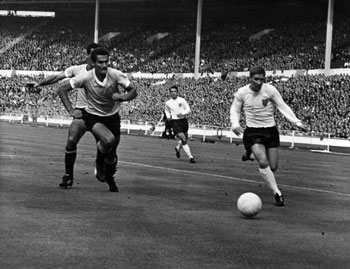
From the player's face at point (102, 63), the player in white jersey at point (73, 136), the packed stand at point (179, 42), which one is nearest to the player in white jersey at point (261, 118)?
the player's face at point (102, 63)

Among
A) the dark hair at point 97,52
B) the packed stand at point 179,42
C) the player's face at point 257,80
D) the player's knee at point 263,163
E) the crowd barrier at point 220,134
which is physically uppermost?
the packed stand at point 179,42

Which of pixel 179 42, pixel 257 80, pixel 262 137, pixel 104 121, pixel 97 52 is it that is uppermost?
pixel 179 42

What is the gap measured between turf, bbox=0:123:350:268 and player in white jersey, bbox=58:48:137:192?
72cm

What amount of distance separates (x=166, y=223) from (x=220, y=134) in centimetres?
3617

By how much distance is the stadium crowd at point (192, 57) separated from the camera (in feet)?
160

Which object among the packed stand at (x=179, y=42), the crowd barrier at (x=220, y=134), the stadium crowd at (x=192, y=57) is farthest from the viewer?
the packed stand at (x=179, y=42)

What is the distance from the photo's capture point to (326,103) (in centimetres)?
4638

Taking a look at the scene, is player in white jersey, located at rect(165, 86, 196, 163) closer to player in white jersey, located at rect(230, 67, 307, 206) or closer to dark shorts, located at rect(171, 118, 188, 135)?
dark shorts, located at rect(171, 118, 188, 135)

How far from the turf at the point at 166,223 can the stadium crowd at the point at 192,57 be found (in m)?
24.0

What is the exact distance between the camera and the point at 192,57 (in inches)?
2766

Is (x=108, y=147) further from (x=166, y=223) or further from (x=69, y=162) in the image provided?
(x=166, y=223)

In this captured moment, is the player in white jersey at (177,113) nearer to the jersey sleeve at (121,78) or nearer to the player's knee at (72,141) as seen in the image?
the player's knee at (72,141)

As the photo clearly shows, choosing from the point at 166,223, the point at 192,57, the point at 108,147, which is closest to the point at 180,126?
the point at 108,147

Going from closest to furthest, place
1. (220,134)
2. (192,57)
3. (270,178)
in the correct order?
(270,178) → (220,134) → (192,57)
